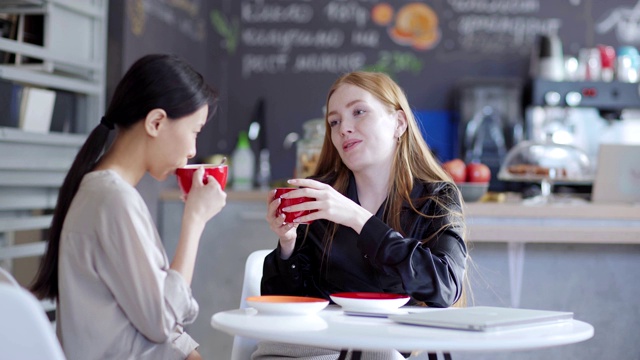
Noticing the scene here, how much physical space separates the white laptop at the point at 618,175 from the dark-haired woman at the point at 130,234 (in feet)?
7.34

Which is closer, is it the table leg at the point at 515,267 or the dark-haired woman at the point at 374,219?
the dark-haired woman at the point at 374,219

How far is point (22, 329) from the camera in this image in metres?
1.15

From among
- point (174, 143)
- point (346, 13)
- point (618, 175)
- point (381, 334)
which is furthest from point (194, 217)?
point (346, 13)

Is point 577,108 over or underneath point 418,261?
over

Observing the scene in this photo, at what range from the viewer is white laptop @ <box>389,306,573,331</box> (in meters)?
1.50

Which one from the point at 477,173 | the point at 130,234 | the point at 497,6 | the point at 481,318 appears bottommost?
the point at 481,318

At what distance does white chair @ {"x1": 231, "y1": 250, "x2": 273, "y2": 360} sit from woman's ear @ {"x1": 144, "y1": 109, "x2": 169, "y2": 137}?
0.63 meters

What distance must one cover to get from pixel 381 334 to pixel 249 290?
882 mm

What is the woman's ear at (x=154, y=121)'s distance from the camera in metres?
1.74

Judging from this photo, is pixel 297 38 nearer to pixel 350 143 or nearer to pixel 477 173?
pixel 477 173

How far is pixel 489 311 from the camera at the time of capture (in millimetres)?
1665

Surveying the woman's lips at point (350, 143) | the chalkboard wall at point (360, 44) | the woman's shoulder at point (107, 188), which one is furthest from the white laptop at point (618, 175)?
the woman's shoulder at point (107, 188)

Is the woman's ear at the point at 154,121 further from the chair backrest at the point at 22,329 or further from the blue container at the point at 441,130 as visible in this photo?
the blue container at the point at 441,130

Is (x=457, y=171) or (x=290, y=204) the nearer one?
(x=290, y=204)
